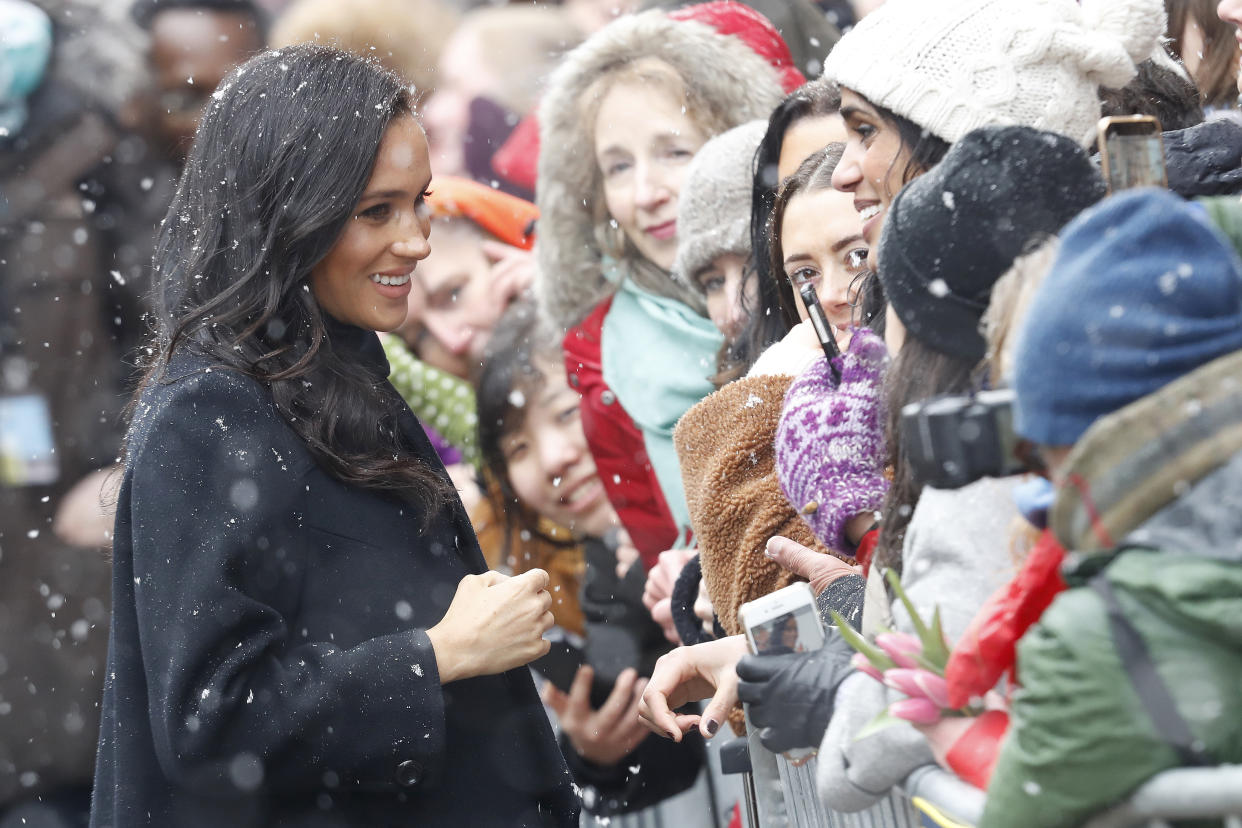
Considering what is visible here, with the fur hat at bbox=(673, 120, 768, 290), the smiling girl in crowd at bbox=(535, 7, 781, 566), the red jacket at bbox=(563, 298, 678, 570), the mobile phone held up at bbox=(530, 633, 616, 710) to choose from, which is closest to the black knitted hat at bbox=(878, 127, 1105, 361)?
the fur hat at bbox=(673, 120, 768, 290)

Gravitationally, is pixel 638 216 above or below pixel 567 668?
above

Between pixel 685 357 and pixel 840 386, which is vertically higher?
pixel 840 386

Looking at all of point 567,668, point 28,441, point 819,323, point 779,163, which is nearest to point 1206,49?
point 779,163

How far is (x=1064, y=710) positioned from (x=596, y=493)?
11.6 feet

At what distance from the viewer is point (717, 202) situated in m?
3.65

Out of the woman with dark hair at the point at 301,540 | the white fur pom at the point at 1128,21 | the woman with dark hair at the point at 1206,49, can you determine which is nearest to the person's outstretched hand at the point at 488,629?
the woman with dark hair at the point at 301,540

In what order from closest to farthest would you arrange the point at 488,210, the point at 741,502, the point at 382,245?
the point at 382,245 < the point at 741,502 < the point at 488,210

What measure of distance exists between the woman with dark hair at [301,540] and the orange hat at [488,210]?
2644 mm

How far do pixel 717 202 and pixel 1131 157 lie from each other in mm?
2205

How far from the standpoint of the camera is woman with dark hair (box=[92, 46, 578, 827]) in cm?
208

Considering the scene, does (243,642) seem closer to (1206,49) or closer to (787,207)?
(787,207)

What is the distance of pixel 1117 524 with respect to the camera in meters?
1.16

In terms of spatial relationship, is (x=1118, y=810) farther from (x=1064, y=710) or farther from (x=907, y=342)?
(x=907, y=342)

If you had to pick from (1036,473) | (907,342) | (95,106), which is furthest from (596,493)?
(1036,473)
